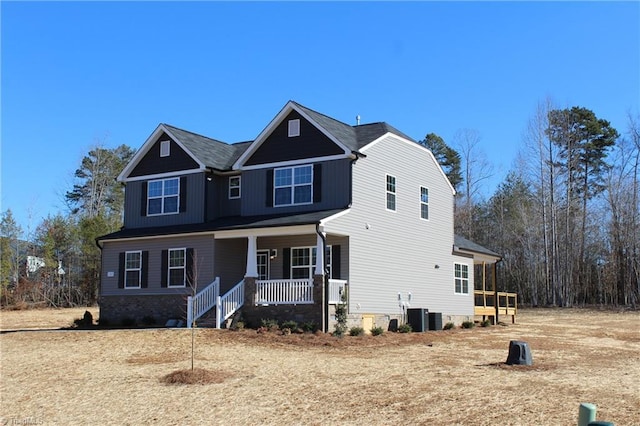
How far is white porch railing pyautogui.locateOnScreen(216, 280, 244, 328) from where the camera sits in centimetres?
2077

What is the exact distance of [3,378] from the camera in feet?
46.5

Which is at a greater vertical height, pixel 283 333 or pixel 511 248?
pixel 511 248

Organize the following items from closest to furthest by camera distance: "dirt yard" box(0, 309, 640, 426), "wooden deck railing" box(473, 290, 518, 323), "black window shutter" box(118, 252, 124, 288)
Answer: "dirt yard" box(0, 309, 640, 426), "black window shutter" box(118, 252, 124, 288), "wooden deck railing" box(473, 290, 518, 323)

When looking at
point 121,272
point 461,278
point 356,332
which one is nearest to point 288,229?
point 356,332

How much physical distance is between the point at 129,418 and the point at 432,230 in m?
18.4

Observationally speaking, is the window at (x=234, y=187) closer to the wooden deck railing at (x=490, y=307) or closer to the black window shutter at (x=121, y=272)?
the black window shutter at (x=121, y=272)

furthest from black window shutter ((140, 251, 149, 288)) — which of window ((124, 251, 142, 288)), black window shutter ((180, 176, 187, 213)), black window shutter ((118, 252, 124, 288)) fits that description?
black window shutter ((180, 176, 187, 213))

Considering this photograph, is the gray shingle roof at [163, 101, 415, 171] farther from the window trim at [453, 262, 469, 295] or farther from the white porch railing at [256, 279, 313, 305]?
the window trim at [453, 262, 469, 295]

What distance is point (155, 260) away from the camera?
25.2m

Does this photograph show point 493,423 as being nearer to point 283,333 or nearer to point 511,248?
point 283,333

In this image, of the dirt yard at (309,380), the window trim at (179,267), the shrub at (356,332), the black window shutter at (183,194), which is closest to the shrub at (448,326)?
the dirt yard at (309,380)

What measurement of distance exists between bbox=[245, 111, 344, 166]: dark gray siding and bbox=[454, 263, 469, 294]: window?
943 centimetres

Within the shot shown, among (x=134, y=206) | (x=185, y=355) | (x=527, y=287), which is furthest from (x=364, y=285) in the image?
(x=527, y=287)

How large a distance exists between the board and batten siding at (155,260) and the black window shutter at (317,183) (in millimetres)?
4069
